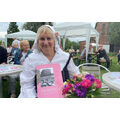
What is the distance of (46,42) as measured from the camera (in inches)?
57.4

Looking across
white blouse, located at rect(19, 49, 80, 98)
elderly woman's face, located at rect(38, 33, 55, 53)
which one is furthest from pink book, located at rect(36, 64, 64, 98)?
elderly woman's face, located at rect(38, 33, 55, 53)

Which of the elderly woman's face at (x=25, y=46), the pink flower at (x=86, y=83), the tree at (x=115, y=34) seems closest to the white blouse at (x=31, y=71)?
the pink flower at (x=86, y=83)

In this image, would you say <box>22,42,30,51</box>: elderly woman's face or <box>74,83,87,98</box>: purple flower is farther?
<box>22,42,30,51</box>: elderly woman's face

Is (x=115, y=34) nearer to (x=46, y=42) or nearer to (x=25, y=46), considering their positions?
(x=25, y=46)

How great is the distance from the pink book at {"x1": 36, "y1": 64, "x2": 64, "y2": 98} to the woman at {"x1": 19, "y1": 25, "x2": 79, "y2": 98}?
0.24ft

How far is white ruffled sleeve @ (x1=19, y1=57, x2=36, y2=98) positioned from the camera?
1.41 meters

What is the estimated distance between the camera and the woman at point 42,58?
144 centimetres

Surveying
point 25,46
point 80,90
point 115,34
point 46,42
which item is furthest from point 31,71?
point 115,34

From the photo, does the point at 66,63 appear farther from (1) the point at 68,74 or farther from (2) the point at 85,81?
(2) the point at 85,81

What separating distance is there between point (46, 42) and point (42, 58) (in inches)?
7.0

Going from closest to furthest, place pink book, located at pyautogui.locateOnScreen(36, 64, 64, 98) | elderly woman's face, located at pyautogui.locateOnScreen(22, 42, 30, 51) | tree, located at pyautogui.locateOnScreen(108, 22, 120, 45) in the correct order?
1. pink book, located at pyautogui.locateOnScreen(36, 64, 64, 98)
2. elderly woman's face, located at pyautogui.locateOnScreen(22, 42, 30, 51)
3. tree, located at pyautogui.locateOnScreen(108, 22, 120, 45)

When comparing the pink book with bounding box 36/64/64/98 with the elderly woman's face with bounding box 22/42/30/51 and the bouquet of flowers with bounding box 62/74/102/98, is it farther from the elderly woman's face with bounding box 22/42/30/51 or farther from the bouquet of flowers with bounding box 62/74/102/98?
the elderly woman's face with bounding box 22/42/30/51

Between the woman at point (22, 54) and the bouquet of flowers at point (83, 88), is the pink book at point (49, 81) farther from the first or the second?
the woman at point (22, 54)

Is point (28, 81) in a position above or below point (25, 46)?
below
